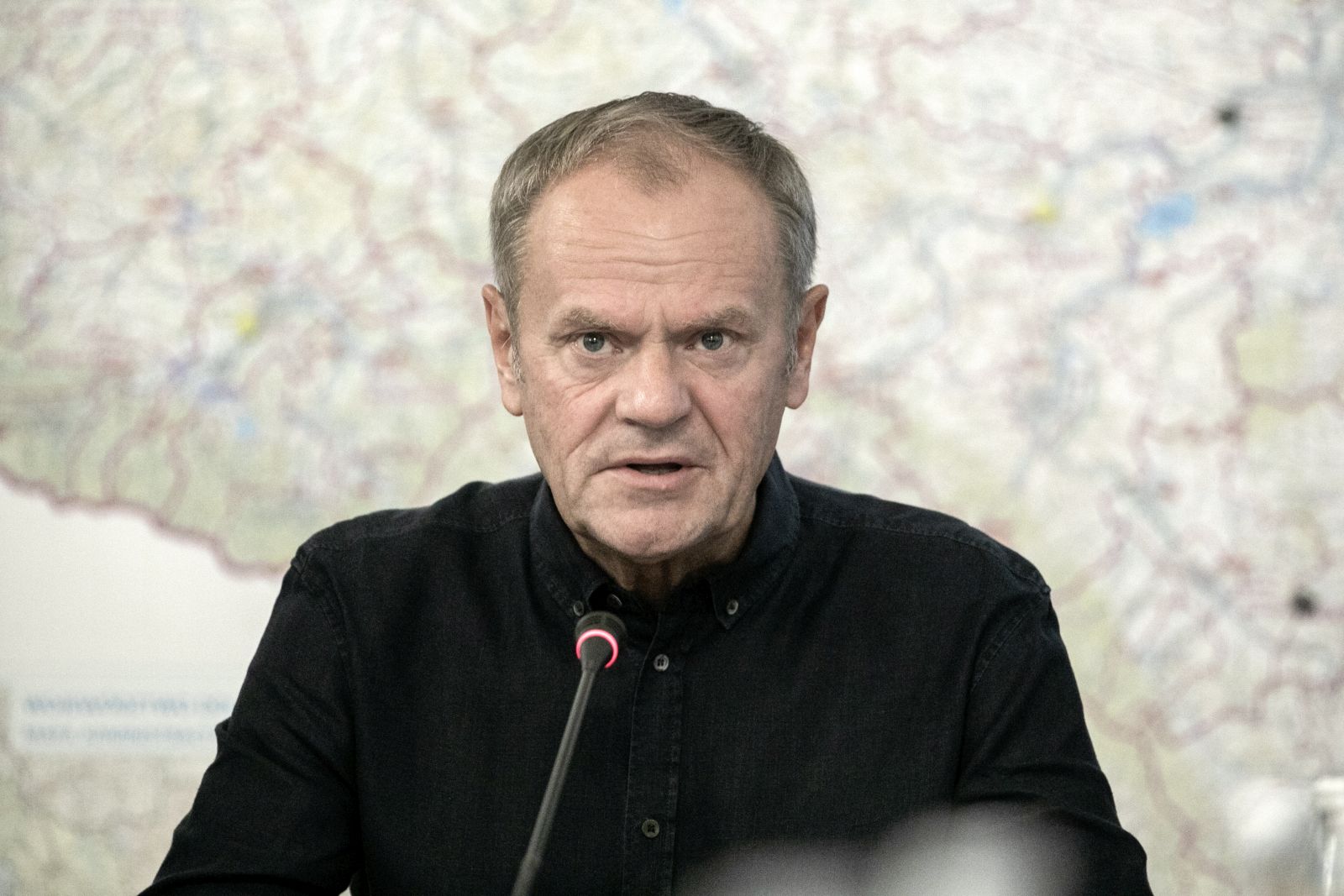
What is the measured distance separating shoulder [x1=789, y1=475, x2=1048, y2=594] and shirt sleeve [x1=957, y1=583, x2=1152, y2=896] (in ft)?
0.15

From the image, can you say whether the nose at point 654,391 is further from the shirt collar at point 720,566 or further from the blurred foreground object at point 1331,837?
the blurred foreground object at point 1331,837

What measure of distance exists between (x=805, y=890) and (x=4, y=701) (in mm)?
1563

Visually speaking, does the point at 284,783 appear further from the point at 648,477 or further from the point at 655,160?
the point at 655,160

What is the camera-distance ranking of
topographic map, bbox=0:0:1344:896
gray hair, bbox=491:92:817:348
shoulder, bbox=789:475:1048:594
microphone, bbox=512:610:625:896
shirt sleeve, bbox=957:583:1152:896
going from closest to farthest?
microphone, bbox=512:610:625:896
shirt sleeve, bbox=957:583:1152:896
gray hair, bbox=491:92:817:348
shoulder, bbox=789:475:1048:594
topographic map, bbox=0:0:1344:896

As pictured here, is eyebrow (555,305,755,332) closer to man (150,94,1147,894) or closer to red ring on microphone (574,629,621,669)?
man (150,94,1147,894)

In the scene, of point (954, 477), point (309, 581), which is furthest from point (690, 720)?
point (954, 477)

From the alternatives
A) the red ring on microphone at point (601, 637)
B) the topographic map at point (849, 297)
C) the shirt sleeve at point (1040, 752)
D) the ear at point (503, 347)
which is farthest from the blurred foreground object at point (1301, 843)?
the topographic map at point (849, 297)

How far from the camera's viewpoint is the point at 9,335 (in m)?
2.28

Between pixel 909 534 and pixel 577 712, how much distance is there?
26.1 inches

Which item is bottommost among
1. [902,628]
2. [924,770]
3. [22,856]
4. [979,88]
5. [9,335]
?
[22,856]

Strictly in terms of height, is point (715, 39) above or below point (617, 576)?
above

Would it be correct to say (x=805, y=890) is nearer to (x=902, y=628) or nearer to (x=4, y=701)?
(x=902, y=628)

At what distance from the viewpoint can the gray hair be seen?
4.57 ft

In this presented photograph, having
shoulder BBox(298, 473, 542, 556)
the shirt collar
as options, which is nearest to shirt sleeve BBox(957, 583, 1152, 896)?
the shirt collar
